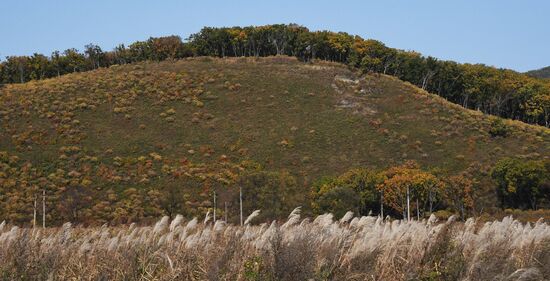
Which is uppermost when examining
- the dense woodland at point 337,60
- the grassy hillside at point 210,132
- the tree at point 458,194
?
the dense woodland at point 337,60

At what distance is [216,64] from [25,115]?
34.5 meters

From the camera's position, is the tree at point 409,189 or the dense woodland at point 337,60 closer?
the tree at point 409,189

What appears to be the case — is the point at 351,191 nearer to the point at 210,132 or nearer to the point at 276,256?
the point at 210,132

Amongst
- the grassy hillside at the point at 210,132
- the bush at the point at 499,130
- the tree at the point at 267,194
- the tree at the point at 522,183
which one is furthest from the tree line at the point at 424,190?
the bush at the point at 499,130

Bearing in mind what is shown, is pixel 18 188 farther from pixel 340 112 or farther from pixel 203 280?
pixel 203 280

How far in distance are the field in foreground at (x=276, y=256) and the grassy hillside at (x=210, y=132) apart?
140ft

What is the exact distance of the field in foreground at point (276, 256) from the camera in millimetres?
7387

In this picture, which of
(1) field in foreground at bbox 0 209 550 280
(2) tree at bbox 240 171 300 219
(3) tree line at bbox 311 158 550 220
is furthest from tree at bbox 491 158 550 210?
(1) field in foreground at bbox 0 209 550 280

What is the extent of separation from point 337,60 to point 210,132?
4685cm

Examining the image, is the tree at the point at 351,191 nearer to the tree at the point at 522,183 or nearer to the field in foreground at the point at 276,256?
the tree at the point at 522,183

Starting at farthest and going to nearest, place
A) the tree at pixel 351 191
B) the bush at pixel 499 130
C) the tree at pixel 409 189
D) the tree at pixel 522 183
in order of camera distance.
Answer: the bush at pixel 499 130, the tree at pixel 522 183, the tree at pixel 409 189, the tree at pixel 351 191

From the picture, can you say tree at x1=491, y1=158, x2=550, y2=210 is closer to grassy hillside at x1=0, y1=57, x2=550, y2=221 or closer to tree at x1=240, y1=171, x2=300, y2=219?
grassy hillside at x1=0, y1=57, x2=550, y2=221

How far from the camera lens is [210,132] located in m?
73.7

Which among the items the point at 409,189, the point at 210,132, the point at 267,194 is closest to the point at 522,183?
the point at 409,189
